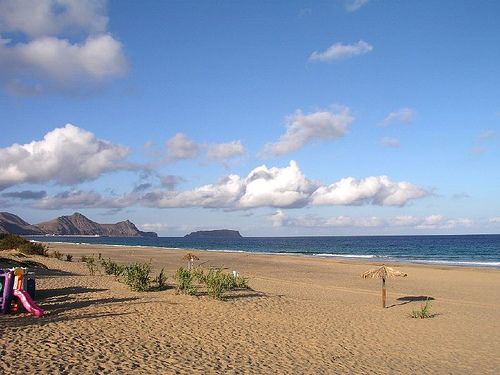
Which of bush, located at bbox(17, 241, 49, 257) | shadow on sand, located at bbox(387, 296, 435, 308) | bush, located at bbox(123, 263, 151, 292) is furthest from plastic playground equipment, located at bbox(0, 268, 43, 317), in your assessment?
bush, located at bbox(17, 241, 49, 257)

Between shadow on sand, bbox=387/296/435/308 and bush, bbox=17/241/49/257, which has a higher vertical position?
bush, bbox=17/241/49/257

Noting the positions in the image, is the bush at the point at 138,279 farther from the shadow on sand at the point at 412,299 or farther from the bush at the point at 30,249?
the bush at the point at 30,249

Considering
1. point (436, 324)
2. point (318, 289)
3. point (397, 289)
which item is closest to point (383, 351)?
point (436, 324)

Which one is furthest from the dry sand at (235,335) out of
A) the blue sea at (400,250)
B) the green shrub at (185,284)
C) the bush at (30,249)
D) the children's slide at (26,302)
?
the blue sea at (400,250)

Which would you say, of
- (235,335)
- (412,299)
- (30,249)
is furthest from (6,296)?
(30,249)

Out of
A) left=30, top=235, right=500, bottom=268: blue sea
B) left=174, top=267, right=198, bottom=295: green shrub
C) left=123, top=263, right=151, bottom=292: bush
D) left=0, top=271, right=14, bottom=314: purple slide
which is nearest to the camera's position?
left=0, top=271, right=14, bottom=314: purple slide

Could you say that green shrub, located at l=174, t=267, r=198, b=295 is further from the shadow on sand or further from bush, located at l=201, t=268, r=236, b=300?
the shadow on sand

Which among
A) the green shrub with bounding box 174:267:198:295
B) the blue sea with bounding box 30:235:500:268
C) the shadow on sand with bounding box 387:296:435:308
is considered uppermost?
the green shrub with bounding box 174:267:198:295

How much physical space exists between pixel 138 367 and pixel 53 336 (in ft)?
7.48

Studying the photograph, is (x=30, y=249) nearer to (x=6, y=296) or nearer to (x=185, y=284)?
(x=185, y=284)

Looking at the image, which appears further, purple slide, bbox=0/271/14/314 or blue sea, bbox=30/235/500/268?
blue sea, bbox=30/235/500/268

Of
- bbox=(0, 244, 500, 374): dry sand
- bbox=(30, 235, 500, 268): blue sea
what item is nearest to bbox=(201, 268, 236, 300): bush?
bbox=(0, 244, 500, 374): dry sand

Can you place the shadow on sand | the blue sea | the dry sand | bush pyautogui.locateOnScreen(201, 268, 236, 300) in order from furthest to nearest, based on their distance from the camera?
the blue sea
the shadow on sand
bush pyautogui.locateOnScreen(201, 268, 236, 300)
the dry sand

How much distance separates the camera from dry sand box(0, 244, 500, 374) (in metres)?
7.27
